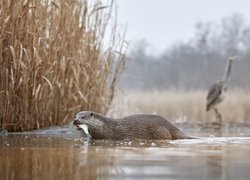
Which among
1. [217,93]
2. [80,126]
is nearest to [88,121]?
[80,126]

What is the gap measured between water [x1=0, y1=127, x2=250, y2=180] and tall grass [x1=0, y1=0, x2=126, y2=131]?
5.74ft

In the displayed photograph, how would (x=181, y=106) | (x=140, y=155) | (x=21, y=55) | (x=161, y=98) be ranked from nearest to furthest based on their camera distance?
(x=140, y=155), (x=21, y=55), (x=181, y=106), (x=161, y=98)

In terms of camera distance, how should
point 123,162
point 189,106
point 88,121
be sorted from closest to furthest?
point 123,162, point 88,121, point 189,106

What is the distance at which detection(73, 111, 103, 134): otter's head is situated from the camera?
224 inches

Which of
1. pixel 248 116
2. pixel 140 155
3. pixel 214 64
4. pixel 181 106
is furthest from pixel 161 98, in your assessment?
pixel 140 155

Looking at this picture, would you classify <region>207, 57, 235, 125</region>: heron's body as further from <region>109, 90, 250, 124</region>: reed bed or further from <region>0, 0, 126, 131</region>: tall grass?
<region>0, 0, 126, 131</region>: tall grass

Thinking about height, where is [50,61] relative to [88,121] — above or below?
above

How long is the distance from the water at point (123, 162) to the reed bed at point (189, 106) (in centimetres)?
679

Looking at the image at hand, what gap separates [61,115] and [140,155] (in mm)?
2965

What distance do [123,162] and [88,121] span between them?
2350mm

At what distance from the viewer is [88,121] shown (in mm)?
5785

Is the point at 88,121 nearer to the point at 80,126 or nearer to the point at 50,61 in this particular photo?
the point at 80,126

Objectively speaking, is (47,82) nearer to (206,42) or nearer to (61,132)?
(61,132)

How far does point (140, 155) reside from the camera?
3.88 m
